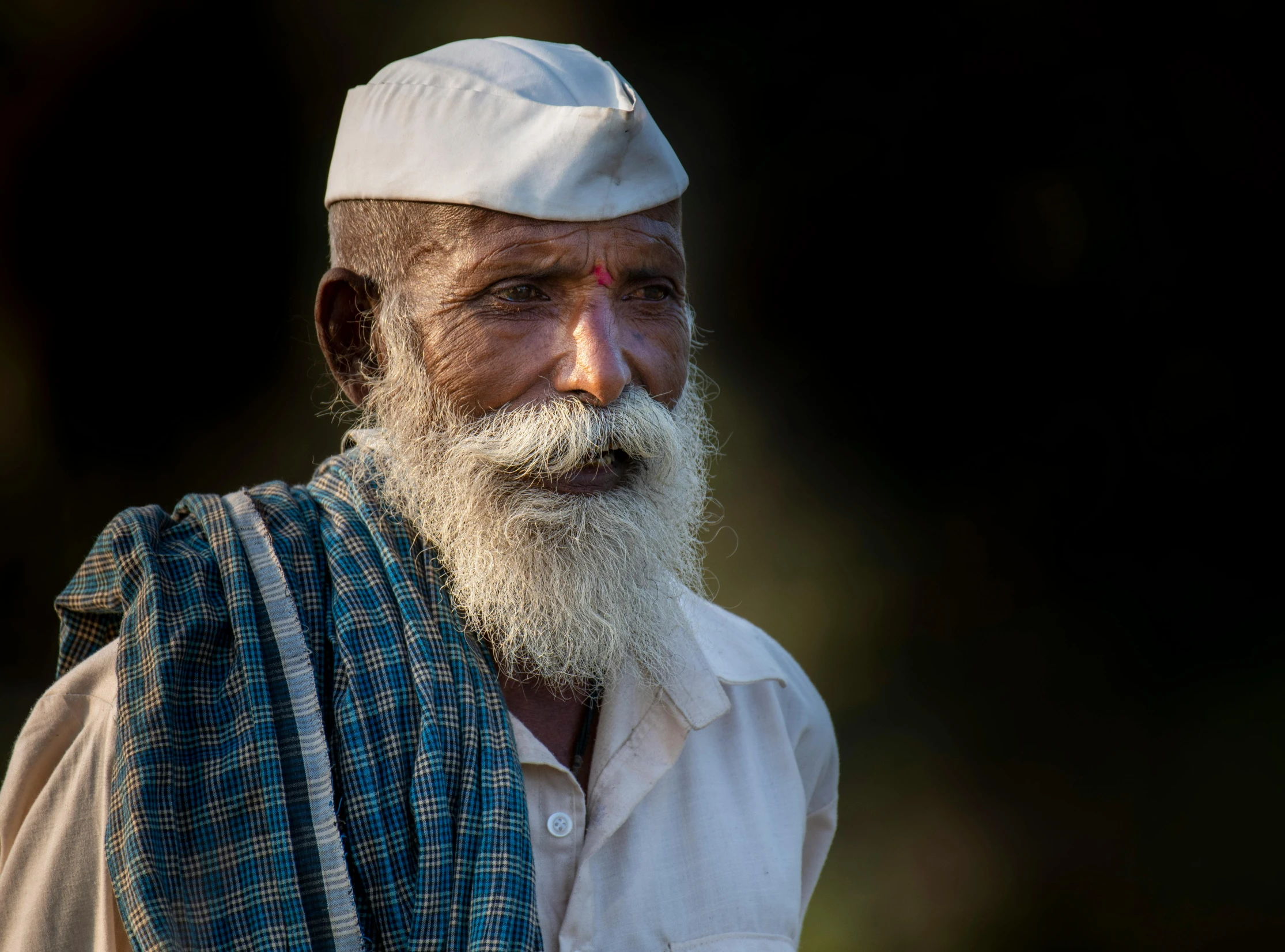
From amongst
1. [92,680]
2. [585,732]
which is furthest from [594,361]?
[92,680]

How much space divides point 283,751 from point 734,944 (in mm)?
708

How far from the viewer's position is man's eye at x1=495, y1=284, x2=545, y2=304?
1659 mm

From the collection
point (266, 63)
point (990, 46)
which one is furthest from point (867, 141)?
point (266, 63)

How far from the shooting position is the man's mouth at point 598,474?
1.68 m

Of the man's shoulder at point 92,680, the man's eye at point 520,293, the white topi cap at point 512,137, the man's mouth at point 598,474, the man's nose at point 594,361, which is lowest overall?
the man's shoulder at point 92,680

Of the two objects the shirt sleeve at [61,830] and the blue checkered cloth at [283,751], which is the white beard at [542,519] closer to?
the blue checkered cloth at [283,751]

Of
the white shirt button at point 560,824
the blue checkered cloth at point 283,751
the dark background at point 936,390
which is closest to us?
the blue checkered cloth at point 283,751

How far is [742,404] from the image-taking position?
3.67 meters

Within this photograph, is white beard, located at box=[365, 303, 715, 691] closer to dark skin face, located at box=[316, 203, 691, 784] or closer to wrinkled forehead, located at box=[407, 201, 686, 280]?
dark skin face, located at box=[316, 203, 691, 784]

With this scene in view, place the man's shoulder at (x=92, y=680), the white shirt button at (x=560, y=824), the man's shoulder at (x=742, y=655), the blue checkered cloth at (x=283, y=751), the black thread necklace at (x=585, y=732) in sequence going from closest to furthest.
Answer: the blue checkered cloth at (x=283, y=751) → the man's shoulder at (x=92, y=680) → the white shirt button at (x=560, y=824) → the black thread necklace at (x=585, y=732) → the man's shoulder at (x=742, y=655)

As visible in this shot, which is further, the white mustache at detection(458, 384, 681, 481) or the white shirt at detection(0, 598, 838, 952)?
the white mustache at detection(458, 384, 681, 481)

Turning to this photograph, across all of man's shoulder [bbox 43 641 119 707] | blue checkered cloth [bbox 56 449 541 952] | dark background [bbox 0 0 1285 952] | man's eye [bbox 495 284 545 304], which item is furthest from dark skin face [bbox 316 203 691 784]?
dark background [bbox 0 0 1285 952]

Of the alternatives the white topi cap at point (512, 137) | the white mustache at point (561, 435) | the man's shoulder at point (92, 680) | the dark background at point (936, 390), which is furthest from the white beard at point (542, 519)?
the dark background at point (936, 390)

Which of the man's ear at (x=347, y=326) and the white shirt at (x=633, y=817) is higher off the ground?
the man's ear at (x=347, y=326)
